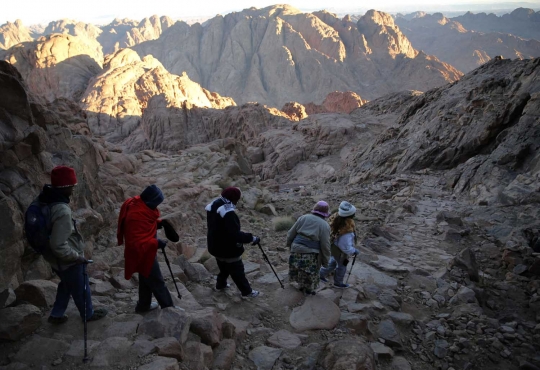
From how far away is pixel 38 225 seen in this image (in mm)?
3824

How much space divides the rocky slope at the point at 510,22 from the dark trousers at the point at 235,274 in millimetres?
168831

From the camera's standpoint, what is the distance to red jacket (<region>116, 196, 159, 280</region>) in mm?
4293

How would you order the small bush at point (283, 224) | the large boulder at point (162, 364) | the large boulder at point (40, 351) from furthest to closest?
the small bush at point (283, 224) → the large boulder at point (40, 351) → the large boulder at point (162, 364)

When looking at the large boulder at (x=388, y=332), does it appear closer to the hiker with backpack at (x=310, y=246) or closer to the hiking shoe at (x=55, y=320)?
the hiker with backpack at (x=310, y=246)

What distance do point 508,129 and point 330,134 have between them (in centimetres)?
2013

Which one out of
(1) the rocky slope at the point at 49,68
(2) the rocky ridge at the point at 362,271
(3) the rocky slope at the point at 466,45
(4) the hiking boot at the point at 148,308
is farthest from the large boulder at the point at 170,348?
(3) the rocky slope at the point at 466,45

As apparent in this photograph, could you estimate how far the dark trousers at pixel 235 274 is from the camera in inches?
217

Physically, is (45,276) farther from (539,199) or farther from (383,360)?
(539,199)

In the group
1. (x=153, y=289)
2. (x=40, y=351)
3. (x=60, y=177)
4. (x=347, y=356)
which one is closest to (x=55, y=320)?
(x=40, y=351)

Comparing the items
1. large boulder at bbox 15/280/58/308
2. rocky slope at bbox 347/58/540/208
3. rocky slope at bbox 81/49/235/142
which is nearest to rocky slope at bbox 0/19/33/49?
rocky slope at bbox 81/49/235/142

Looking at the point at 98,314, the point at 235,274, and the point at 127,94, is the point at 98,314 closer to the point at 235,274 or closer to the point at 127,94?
the point at 235,274

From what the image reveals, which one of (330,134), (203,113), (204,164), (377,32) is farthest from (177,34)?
(204,164)

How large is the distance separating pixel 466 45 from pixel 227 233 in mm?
142049

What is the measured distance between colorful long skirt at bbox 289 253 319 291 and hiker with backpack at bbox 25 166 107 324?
2881mm
